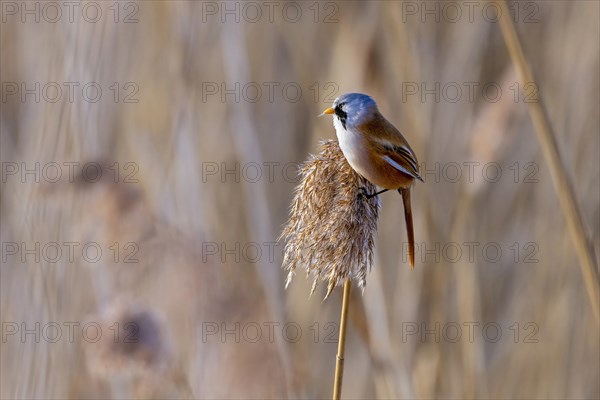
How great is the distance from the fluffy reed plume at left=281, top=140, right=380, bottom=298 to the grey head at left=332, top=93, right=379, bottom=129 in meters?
0.10

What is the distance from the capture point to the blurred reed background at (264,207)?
79.6 inches

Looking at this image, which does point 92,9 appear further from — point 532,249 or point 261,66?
point 532,249

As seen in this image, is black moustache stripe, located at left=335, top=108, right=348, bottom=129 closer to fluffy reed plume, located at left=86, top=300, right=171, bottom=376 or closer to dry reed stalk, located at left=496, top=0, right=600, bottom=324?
dry reed stalk, located at left=496, top=0, right=600, bottom=324

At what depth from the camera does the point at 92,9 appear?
224 centimetres

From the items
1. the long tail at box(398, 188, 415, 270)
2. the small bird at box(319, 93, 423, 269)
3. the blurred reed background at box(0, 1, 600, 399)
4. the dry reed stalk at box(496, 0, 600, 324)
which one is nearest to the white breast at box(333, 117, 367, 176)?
the small bird at box(319, 93, 423, 269)

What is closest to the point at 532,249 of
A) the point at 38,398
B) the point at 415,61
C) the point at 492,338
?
the point at 492,338

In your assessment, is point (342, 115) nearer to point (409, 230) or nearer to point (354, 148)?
point (354, 148)

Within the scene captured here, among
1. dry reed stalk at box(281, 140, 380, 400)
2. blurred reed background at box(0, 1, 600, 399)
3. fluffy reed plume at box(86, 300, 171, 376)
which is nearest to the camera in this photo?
dry reed stalk at box(281, 140, 380, 400)

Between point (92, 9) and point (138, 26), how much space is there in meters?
0.49

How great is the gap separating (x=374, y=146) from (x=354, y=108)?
3.7 inches

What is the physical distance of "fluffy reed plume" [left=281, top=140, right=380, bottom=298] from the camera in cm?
125

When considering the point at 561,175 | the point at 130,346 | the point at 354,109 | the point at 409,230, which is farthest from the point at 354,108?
the point at 130,346

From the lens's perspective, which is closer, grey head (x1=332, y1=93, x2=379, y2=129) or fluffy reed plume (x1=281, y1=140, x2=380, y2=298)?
fluffy reed plume (x1=281, y1=140, x2=380, y2=298)

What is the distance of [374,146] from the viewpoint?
135 cm
